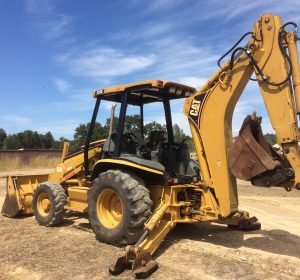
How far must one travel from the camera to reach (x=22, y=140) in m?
82.8

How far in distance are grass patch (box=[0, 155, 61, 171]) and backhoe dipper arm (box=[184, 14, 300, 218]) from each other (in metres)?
23.1

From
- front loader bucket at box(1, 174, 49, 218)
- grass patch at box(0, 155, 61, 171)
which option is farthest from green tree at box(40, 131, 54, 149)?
front loader bucket at box(1, 174, 49, 218)

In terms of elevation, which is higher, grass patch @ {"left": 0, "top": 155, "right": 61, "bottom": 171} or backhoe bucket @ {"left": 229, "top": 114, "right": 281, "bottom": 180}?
grass patch @ {"left": 0, "top": 155, "right": 61, "bottom": 171}

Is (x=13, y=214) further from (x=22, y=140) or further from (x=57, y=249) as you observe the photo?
(x=22, y=140)

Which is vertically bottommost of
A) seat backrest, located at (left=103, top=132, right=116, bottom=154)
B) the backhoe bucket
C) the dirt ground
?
the dirt ground

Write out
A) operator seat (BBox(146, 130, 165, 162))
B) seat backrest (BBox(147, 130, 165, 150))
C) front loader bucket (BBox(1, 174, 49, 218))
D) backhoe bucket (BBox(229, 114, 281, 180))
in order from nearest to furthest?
backhoe bucket (BBox(229, 114, 281, 180))
operator seat (BBox(146, 130, 165, 162))
seat backrest (BBox(147, 130, 165, 150))
front loader bucket (BBox(1, 174, 49, 218))

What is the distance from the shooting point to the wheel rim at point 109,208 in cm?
654

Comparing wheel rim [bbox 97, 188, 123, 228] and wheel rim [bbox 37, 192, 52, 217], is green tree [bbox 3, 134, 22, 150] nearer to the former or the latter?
wheel rim [bbox 37, 192, 52, 217]

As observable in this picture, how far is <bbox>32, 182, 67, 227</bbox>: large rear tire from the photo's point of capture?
7.70m

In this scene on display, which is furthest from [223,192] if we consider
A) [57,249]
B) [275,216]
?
[275,216]

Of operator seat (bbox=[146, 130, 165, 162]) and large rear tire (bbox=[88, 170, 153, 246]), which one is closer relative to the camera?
large rear tire (bbox=[88, 170, 153, 246])

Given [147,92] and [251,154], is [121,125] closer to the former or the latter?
[147,92]

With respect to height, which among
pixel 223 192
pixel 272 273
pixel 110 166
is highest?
pixel 110 166

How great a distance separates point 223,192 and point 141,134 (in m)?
2.18
